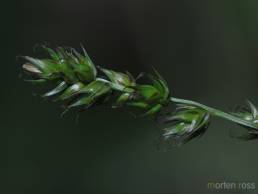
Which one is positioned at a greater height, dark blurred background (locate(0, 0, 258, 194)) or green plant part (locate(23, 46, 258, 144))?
green plant part (locate(23, 46, 258, 144))

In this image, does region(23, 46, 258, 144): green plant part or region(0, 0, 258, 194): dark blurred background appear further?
region(0, 0, 258, 194): dark blurred background

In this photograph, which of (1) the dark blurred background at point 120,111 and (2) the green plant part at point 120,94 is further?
(1) the dark blurred background at point 120,111

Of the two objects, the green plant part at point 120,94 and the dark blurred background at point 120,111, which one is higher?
the green plant part at point 120,94

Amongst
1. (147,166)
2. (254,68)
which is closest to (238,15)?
(254,68)

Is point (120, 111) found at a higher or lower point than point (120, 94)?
lower
